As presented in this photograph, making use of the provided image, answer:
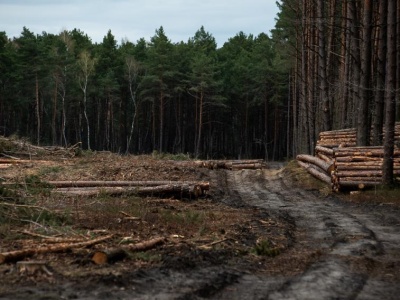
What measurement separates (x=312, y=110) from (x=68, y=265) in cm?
2473

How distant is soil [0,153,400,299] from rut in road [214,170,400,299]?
17mm

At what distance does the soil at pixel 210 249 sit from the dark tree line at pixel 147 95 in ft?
145

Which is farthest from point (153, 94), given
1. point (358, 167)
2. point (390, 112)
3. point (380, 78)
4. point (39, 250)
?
point (39, 250)

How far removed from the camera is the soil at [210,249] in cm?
516

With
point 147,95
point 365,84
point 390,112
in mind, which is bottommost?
point 390,112

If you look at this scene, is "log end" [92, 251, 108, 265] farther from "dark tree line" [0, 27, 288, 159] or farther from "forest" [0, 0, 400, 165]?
"dark tree line" [0, 27, 288, 159]

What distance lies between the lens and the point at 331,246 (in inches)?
308

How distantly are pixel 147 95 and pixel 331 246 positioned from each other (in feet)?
184

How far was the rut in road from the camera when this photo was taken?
5227mm

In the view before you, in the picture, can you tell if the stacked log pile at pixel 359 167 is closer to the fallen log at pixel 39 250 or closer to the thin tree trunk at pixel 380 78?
the thin tree trunk at pixel 380 78

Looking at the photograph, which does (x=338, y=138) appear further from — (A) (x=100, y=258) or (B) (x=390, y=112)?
(A) (x=100, y=258)

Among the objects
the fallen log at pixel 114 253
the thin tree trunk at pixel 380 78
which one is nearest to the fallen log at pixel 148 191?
the fallen log at pixel 114 253

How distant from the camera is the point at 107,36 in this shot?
71.5 meters

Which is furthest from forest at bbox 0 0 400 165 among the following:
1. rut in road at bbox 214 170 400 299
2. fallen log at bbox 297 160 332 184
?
rut in road at bbox 214 170 400 299
